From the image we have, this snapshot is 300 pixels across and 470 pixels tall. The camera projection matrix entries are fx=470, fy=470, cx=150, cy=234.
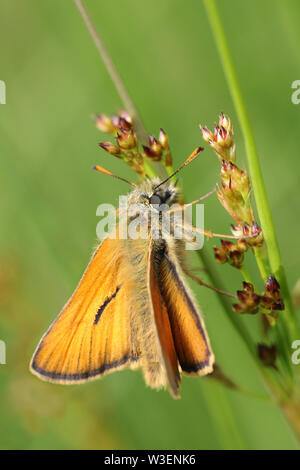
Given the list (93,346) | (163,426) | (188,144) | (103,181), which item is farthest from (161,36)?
(163,426)

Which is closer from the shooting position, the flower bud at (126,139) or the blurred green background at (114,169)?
the flower bud at (126,139)

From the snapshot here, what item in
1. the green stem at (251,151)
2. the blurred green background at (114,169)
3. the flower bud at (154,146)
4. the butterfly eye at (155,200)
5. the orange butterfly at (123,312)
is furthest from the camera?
the blurred green background at (114,169)

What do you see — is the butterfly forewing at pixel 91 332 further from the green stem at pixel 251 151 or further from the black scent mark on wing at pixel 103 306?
the green stem at pixel 251 151

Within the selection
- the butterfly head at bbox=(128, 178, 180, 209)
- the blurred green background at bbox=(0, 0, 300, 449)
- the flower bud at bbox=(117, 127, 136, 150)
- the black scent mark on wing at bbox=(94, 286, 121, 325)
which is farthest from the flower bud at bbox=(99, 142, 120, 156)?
the blurred green background at bbox=(0, 0, 300, 449)

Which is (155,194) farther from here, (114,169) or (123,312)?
(114,169)

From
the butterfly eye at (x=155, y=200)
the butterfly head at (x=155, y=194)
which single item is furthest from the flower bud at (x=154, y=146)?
the butterfly eye at (x=155, y=200)

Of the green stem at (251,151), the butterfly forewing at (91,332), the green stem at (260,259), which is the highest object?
the green stem at (251,151)
